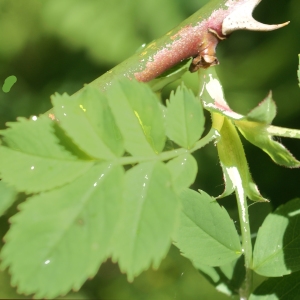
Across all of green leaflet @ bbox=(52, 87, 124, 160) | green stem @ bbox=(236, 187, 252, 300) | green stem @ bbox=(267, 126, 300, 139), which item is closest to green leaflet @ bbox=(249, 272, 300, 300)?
green stem @ bbox=(236, 187, 252, 300)

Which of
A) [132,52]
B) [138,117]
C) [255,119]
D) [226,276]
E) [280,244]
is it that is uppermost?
[138,117]

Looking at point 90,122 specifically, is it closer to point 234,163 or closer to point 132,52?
point 234,163

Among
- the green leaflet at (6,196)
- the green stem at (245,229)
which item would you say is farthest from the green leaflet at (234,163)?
the green leaflet at (6,196)

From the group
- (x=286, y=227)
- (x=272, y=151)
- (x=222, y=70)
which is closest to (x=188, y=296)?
(x=222, y=70)

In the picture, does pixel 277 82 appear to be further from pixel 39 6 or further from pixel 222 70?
pixel 39 6

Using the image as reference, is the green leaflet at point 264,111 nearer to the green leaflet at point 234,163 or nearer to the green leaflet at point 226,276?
the green leaflet at point 234,163

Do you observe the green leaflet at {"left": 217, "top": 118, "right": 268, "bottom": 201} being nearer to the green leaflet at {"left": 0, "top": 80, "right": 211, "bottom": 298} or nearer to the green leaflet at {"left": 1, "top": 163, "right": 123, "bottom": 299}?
the green leaflet at {"left": 0, "top": 80, "right": 211, "bottom": 298}

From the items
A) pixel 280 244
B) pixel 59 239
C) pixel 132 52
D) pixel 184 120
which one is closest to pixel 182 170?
pixel 184 120
